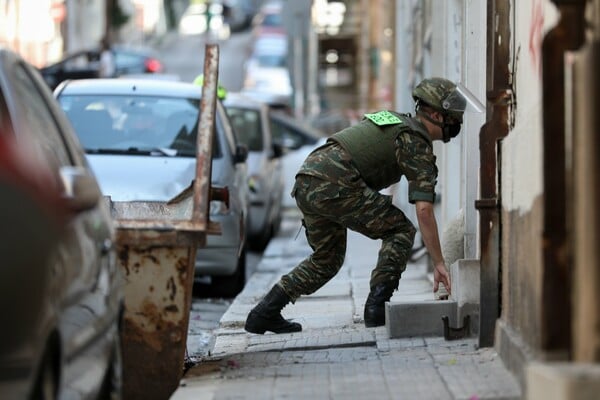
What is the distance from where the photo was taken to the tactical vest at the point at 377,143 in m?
9.12

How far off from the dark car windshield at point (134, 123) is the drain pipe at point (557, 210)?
22.8 feet

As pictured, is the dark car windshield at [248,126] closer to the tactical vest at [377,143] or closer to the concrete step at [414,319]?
the tactical vest at [377,143]

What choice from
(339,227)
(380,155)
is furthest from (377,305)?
(380,155)

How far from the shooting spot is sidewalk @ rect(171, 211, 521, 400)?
7.07m

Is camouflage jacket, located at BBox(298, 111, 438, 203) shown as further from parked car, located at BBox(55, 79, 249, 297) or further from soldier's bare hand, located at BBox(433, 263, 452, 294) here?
parked car, located at BBox(55, 79, 249, 297)

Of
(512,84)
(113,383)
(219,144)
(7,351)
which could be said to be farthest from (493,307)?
(219,144)

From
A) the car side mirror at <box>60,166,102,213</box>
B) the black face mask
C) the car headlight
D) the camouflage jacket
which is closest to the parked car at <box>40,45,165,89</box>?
the car headlight

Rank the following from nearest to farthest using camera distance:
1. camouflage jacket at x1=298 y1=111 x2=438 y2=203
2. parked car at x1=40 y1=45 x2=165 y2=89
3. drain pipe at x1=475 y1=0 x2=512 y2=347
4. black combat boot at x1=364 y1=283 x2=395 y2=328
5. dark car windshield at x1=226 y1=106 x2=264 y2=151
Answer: drain pipe at x1=475 y1=0 x2=512 y2=347 → camouflage jacket at x1=298 y1=111 x2=438 y2=203 → black combat boot at x1=364 y1=283 x2=395 y2=328 → dark car windshield at x1=226 y1=106 x2=264 y2=151 → parked car at x1=40 y1=45 x2=165 y2=89

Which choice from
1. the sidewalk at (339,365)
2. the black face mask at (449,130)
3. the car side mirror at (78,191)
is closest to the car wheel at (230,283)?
the sidewalk at (339,365)

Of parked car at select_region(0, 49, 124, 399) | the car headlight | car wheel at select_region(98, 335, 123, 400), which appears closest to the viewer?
parked car at select_region(0, 49, 124, 399)

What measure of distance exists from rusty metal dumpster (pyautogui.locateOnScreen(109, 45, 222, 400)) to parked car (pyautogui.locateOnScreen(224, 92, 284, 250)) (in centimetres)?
961

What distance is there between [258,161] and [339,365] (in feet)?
33.1

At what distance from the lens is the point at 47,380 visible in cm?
529

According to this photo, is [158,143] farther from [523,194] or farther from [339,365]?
[523,194]
